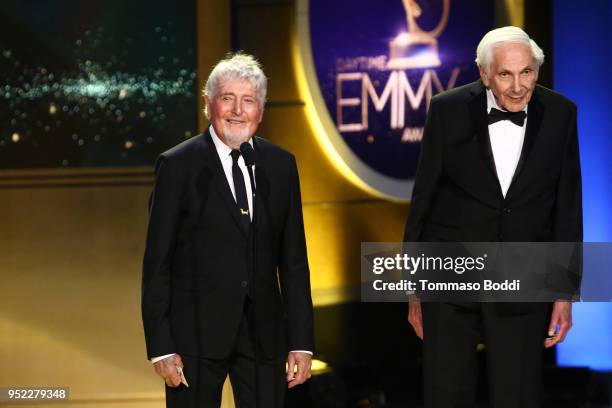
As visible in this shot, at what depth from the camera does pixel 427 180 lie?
11.3 feet

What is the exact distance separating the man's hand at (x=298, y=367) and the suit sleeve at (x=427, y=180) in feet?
1.70

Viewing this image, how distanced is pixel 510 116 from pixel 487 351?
729mm

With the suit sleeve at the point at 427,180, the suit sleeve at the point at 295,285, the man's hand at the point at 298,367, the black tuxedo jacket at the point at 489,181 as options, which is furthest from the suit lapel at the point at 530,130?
the man's hand at the point at 298,367

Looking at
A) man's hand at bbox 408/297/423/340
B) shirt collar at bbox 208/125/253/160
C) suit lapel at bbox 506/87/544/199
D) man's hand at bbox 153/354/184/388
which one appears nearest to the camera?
man's hand at bbox 153/354/184/388

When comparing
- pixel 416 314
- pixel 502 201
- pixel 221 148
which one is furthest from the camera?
pixel 416 314

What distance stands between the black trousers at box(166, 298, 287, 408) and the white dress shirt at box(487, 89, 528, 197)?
35.1 inches

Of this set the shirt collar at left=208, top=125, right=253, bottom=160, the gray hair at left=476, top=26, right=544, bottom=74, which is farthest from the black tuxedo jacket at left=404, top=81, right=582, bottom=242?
the shirt collar at left=208, top=125, right=253, bottom=160

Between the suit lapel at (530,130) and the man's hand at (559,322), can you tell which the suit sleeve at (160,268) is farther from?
the man's hand at (559,322)

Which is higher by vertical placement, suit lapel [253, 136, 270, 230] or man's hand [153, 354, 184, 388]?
suit lapel [253, 136, 270, 230]

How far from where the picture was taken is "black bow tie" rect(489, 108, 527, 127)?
133 inches

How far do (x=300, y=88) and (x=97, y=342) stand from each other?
1526 mm

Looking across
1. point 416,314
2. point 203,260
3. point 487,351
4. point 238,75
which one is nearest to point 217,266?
point 203,260

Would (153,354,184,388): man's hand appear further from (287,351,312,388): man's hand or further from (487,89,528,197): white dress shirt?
(487,89,528,197): white dress shirt

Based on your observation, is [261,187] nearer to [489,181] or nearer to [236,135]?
[236,135]
